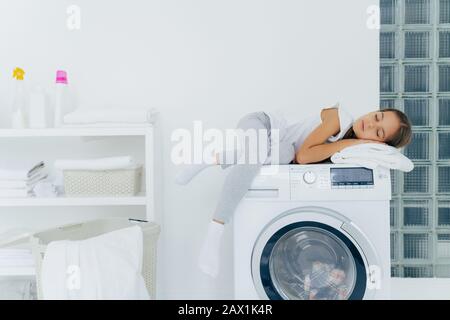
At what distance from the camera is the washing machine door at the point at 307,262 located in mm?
1742

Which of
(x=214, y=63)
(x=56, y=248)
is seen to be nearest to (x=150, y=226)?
(x=56, y=248)

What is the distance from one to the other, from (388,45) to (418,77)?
217 mm

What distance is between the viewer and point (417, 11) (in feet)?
8.13

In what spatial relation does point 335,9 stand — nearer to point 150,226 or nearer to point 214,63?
point 214,63

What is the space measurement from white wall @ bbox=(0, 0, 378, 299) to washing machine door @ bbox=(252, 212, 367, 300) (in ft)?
1.95

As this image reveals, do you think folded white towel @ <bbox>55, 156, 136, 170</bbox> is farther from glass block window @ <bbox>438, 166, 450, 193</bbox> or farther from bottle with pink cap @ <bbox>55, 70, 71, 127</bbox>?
glass block window @ <bbox>438, 166, 450, 193</bbox>

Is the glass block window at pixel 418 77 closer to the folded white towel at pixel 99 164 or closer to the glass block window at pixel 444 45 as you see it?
the glass block window at pixel 444 45

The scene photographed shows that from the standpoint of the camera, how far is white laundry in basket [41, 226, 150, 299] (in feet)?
5.21

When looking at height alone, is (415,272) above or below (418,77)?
below

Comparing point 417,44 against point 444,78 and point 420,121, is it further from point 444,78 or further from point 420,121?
point 420,121

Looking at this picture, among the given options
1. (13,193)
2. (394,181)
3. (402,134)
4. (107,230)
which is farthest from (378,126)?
(13,193)

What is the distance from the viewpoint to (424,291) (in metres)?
2.34

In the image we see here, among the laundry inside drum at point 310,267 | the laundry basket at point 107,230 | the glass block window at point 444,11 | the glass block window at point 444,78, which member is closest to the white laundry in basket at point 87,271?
the laundry basket at point 107,230

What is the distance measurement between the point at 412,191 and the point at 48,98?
183 cm
